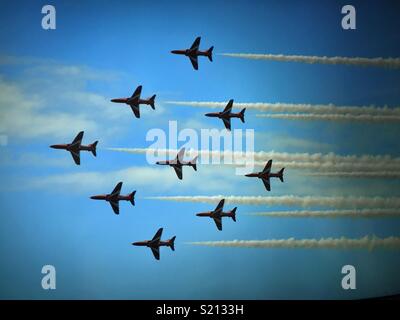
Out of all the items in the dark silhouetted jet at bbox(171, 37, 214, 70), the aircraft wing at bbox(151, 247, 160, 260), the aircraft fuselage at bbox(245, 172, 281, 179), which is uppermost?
the dark silhouetted jet at bbox(171, 37, 214, 70)

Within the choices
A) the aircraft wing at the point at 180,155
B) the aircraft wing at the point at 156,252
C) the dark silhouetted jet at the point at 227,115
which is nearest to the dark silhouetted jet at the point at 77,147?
the aircraft wing at the point at 180,155

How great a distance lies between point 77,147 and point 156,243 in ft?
12.3

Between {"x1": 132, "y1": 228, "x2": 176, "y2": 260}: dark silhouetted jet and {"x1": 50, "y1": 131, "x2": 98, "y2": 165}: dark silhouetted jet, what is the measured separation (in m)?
3.03

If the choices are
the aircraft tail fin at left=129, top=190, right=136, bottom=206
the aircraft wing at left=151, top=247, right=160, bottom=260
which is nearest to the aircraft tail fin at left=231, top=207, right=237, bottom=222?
the aircraft wing at left=151, top=247, right=160, bottom=260

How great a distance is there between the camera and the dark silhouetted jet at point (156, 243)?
25.6 meters

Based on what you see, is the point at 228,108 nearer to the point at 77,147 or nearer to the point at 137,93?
the point at 137,93

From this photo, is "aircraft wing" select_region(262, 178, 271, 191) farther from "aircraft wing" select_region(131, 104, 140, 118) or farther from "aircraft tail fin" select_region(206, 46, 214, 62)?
"aircraft wing" select_region(131, 104, 140, 118)

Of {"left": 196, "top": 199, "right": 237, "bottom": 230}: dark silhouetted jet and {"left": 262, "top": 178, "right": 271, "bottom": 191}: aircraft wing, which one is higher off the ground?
{"left": 262, "top": 178, "right": 271, "bottom": 191}: aircraft wing

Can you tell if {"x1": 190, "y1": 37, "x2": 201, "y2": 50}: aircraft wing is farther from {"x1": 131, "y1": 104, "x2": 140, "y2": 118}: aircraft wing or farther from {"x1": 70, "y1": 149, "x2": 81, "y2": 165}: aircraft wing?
{"x1": 70, "y1": 149, "x2": 81, "y2": 165}: aircraft wing

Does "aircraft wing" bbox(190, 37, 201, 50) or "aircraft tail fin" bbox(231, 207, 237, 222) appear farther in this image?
"aircraft tail fin" bbox(231, 207, 237, 222)

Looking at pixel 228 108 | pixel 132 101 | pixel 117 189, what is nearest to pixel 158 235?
pixel 117 189

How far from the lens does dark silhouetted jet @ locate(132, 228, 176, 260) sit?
2564cm
